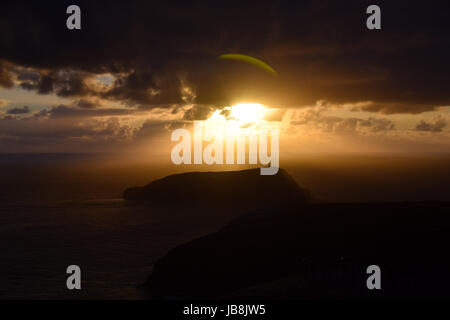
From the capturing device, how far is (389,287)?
126ft

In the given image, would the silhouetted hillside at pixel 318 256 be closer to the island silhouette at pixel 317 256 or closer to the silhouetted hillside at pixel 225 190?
the island silhouette at pixel 317 256

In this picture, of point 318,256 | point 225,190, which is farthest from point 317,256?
point 225,190

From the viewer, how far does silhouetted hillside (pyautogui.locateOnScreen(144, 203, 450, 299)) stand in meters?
38.9

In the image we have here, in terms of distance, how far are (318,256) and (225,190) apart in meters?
111

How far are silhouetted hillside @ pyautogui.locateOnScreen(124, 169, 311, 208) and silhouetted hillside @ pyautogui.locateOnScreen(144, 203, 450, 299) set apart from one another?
298ft

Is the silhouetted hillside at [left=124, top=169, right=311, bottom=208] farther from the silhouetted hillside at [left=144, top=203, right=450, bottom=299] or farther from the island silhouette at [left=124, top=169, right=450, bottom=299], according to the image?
the silhouetted hillside at [left=144, top=203, right=450, bottom=299]

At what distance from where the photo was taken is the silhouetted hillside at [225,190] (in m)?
152

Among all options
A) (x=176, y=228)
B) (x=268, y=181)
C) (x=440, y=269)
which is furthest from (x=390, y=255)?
(x=268, y=181)

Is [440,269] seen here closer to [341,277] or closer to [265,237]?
[341,277]

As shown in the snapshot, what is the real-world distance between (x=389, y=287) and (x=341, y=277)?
4.23 m

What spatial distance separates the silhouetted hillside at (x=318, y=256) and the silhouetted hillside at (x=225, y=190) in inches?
3574

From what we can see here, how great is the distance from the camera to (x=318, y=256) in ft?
150

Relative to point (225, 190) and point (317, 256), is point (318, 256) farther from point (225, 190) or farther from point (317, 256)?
point (225, 190)

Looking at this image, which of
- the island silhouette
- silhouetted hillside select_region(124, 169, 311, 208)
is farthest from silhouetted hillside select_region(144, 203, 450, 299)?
silhouetted hillside select_region(124, 169, 311, 208)
